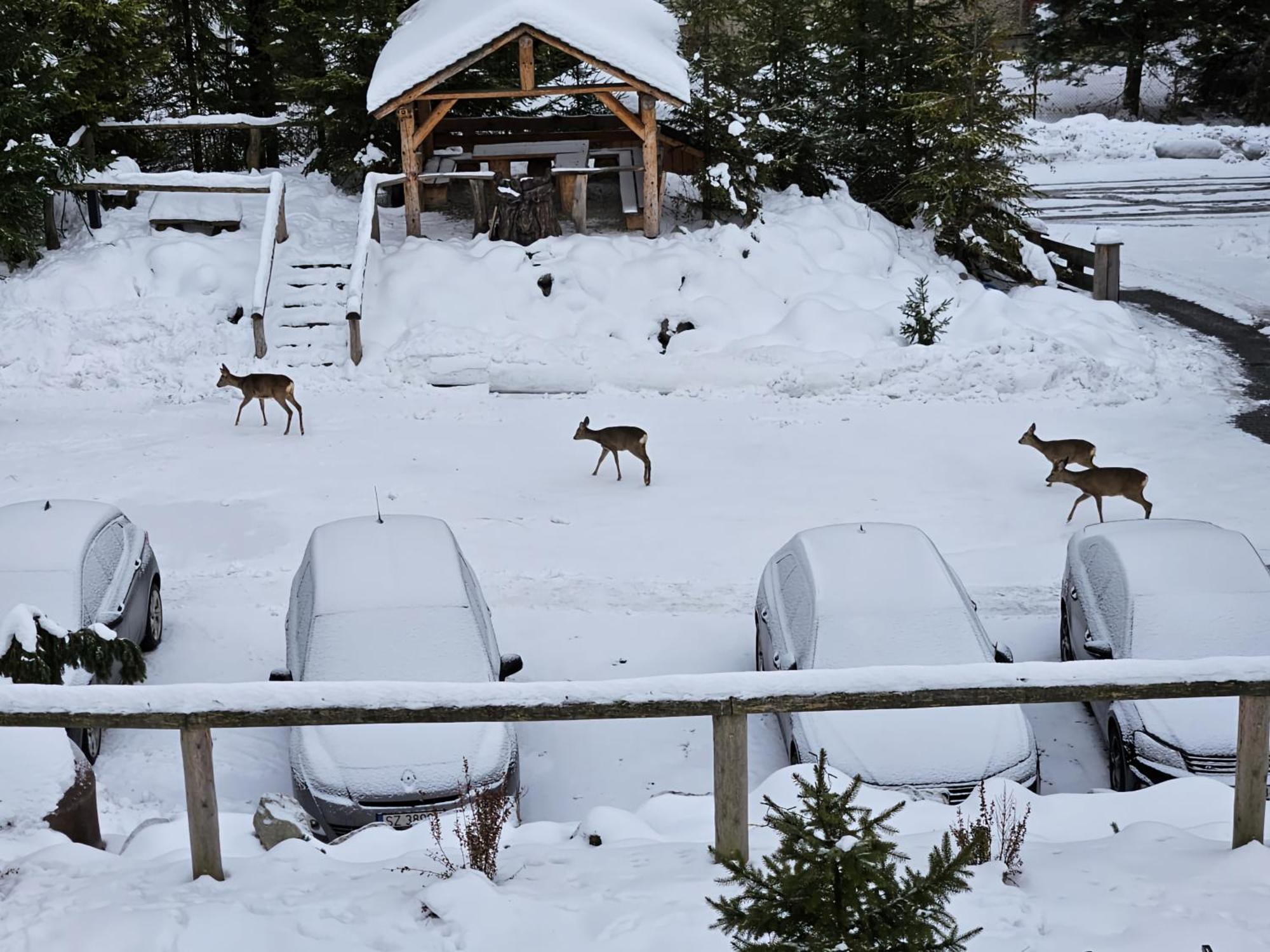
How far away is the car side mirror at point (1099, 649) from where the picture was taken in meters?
9.20

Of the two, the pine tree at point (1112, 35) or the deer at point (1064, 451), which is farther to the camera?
the pine tree at point (1112, 35)

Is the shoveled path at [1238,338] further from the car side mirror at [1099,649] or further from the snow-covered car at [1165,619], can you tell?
the car side mirror at [1099,649]

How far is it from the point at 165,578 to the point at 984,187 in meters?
16.0

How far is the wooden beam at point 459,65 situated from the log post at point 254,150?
561 centimetres

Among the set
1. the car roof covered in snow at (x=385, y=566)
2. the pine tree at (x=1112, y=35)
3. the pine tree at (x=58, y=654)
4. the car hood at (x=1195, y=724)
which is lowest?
the car hood at (x=1195, y=724)

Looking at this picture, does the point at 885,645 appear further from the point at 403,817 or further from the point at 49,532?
the point at 49,532

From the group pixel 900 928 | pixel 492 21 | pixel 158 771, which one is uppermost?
pixel 492 21

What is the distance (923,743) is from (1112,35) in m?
44.2

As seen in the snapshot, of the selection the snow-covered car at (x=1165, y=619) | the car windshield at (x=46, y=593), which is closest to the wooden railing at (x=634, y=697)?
the snow-covered car at (x=1165, y=619)

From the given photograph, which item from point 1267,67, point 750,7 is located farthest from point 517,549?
point 1267,67

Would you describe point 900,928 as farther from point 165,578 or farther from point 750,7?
point 750,7

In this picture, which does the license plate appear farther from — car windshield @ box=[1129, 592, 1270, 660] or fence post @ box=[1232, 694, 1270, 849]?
car windshield @ box=[1129, 592, 1270, 660]

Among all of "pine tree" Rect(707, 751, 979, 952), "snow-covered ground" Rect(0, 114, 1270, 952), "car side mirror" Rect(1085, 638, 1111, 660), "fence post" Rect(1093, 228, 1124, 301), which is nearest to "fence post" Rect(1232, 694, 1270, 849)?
"snow-covered ground" Rect(0, 114, 1270, 952)

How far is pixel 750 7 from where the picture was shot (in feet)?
83.6
